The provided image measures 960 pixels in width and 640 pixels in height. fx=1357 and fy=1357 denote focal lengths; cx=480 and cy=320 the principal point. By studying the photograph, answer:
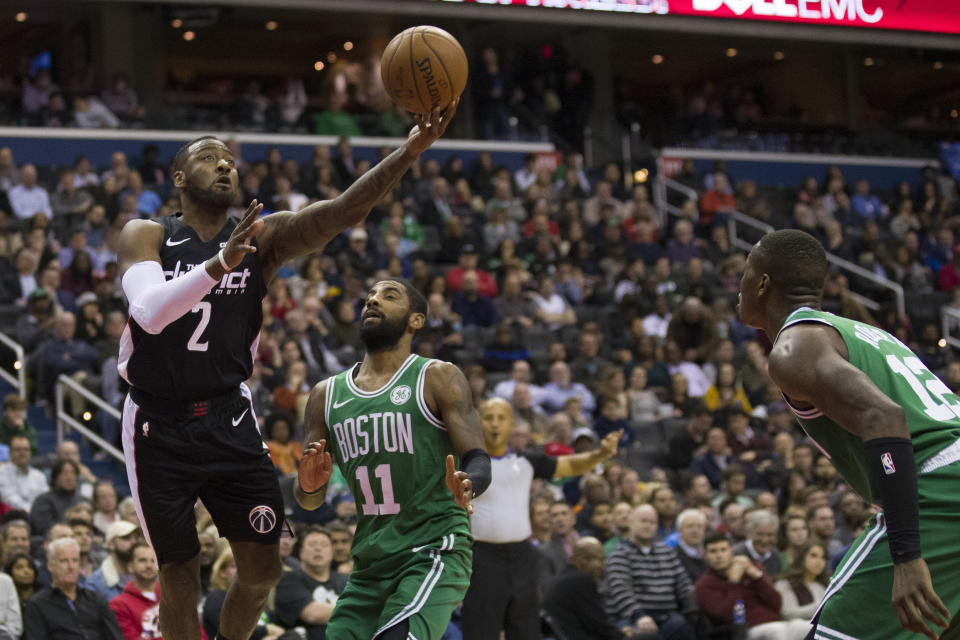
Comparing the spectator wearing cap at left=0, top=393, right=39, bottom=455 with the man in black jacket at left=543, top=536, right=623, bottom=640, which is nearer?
the man in black jacket at left=543, top=536, right=623, bottom=640

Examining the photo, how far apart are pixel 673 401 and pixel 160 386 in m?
10.4

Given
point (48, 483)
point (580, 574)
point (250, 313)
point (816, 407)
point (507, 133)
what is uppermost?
point (507, 133)

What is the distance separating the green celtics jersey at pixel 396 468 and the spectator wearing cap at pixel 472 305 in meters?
9.89

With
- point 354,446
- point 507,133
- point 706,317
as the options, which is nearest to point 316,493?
point 354,446

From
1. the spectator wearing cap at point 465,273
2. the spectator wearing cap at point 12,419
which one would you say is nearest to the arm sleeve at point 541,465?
the spectator wearing cap at point 12,419

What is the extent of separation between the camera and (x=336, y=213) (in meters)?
5.75

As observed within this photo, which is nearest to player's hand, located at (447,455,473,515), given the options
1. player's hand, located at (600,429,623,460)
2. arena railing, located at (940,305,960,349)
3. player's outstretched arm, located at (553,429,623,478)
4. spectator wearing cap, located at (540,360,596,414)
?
player's hand, located at (600,429,623,460)

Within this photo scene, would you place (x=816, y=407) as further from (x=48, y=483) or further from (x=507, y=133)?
(x=507, y=133)

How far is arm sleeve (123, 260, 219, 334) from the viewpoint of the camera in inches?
197

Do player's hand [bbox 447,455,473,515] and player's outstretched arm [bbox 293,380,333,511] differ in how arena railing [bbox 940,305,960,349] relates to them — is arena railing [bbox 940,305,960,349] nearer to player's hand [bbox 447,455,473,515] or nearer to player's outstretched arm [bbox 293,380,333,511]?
player's outstretched arm [bbox 293,380,333,511]

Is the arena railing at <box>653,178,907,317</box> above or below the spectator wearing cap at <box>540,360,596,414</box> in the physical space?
above

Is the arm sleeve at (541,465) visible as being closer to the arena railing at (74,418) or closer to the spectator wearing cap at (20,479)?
the spectator wearing cap at (20,479)

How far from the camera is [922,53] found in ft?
79.8

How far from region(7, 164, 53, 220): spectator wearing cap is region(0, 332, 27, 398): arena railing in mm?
2543
